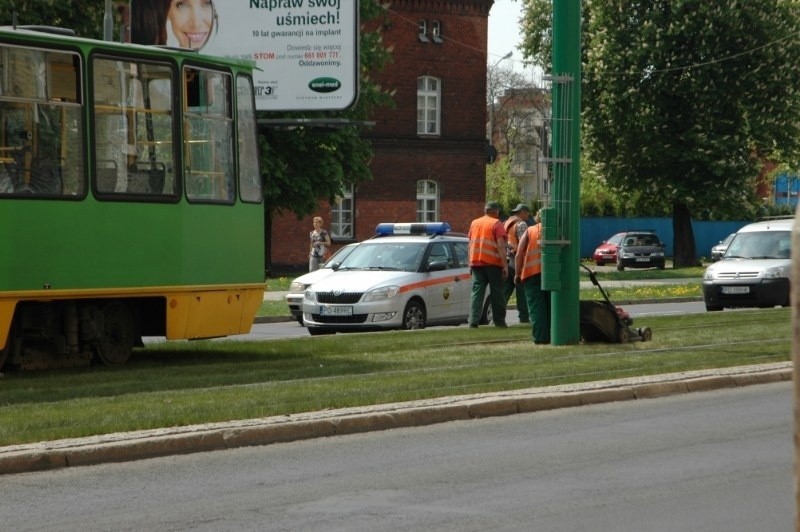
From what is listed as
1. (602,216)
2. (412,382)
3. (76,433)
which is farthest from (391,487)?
(602,216)

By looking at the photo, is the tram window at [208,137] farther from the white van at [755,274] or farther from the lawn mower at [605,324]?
the white van at [755,274]

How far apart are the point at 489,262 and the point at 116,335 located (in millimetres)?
7149

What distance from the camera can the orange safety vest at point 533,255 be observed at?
1981cm

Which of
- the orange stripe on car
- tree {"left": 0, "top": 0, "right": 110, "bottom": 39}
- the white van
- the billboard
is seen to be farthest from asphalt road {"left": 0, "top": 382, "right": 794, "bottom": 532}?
tree {"left": 0, "top": 0, "right": 110, "bottom": 39}

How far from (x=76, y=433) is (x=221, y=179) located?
7.09 meters

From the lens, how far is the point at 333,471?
394 inches

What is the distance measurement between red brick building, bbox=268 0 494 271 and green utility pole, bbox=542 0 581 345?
1440 inches

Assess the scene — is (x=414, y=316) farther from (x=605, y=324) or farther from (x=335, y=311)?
(x=605, y=324)

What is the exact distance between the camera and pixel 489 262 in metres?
22.6

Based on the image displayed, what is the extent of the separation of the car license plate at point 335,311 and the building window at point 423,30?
34.8m

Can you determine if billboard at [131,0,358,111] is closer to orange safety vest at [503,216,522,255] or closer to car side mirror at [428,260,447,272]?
car side mirror at [428,260,447,272]

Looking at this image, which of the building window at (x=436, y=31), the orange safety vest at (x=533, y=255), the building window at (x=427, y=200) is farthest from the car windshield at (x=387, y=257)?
the building window at (x=436, y=31)

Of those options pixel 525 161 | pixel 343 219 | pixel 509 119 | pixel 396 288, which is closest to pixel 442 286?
pixel 396 288

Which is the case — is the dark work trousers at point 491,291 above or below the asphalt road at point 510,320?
above
